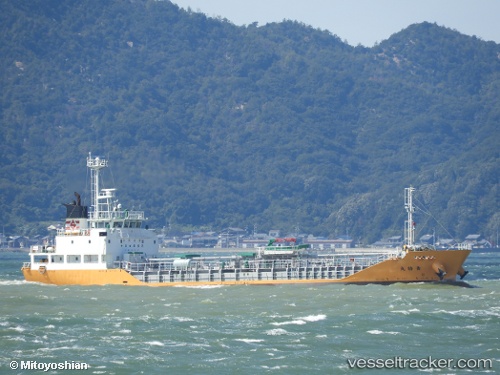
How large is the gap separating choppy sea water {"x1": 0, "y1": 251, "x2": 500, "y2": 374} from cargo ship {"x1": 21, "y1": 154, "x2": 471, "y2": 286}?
1285 mm

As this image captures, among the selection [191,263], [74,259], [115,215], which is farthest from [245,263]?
[74,259]

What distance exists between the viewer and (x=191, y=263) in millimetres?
82500

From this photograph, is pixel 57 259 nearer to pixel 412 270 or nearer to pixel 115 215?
pixel 115 215

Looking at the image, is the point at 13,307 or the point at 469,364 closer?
the point at 469,364

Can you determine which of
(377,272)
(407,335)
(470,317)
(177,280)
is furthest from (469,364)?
(177,280)

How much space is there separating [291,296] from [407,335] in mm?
18060

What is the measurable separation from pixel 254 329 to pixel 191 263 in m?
27.6

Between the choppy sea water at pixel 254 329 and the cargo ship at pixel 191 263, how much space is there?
128cm

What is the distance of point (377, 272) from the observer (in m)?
75.5

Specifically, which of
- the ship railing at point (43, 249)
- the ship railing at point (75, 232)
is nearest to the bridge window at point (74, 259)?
the ship railing at point (75, 232)

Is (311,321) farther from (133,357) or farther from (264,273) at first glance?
(264,273)

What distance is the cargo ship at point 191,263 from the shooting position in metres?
75.1

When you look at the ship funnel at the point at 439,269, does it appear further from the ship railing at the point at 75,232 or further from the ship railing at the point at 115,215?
the ship railing at the point at 75,232

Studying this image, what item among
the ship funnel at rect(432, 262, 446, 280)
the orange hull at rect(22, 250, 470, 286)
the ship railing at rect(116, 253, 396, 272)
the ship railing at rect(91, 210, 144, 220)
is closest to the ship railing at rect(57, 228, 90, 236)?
the ship railing at rect(91, 210, 144, 220)
